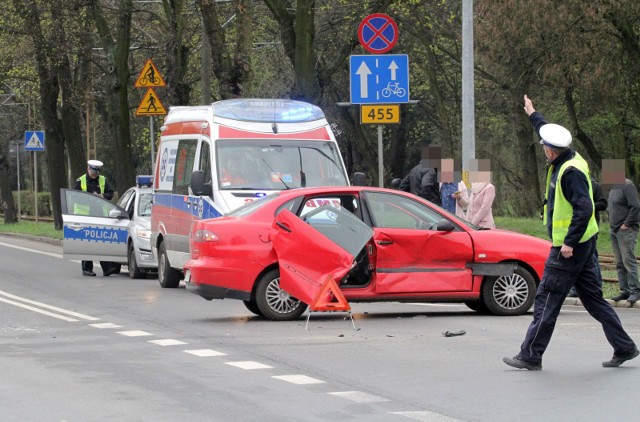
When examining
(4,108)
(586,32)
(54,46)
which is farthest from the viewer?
(4,108)

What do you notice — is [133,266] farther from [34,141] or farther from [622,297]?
[34,141]

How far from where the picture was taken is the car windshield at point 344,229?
14289 millimetres

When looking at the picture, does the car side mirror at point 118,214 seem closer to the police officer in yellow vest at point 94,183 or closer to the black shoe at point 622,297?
the police officer in yellow vest at point 94,183

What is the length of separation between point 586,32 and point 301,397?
2149 cm

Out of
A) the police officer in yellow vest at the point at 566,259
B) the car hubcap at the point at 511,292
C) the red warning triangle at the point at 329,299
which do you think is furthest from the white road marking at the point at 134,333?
the police officer in yellow vest at the point at 566,259

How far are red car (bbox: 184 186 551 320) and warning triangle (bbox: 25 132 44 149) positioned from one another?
30.9 m

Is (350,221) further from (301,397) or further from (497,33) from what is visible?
(497,33)

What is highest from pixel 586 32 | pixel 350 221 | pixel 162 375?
pixel 586 32

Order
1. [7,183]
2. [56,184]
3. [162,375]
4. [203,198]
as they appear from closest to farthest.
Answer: [162,375], [203,198], [56,184], [7,183]

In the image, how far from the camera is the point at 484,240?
1507cm

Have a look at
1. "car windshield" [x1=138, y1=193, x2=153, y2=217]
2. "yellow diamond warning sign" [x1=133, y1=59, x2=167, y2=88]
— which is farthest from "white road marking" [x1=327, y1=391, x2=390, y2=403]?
"yellow diamond warning sign" [x1=133, y1=59, x2=167, y2=88]

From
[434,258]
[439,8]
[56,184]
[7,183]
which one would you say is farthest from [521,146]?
[434,258]

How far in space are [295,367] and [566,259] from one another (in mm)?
2365

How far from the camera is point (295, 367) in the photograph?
10969 millimetres
